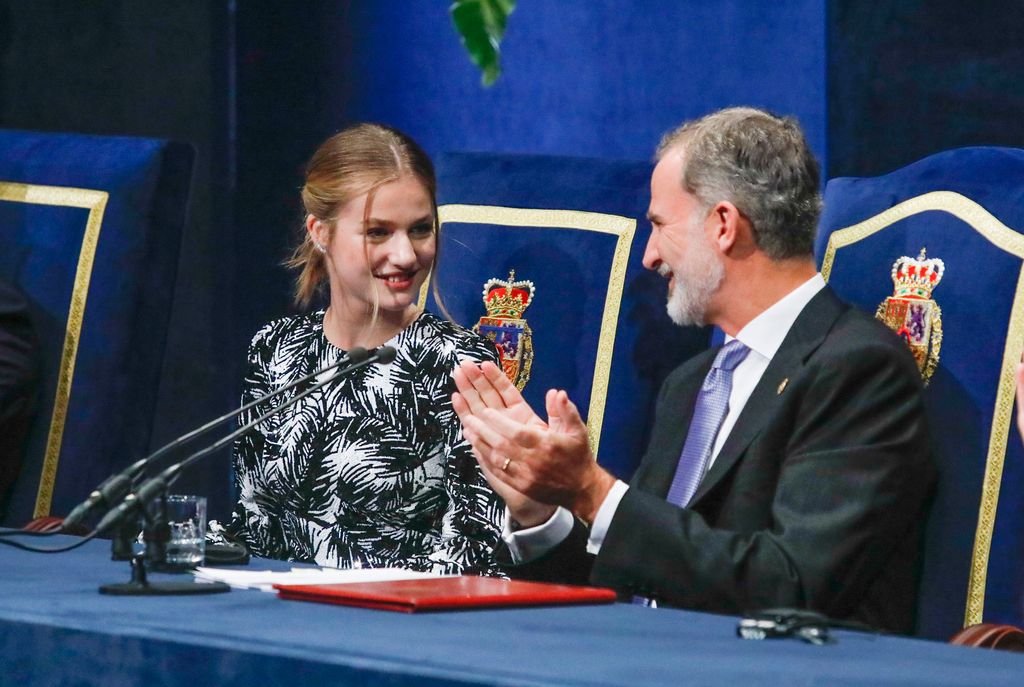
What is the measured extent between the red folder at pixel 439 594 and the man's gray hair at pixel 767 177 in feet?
2.60

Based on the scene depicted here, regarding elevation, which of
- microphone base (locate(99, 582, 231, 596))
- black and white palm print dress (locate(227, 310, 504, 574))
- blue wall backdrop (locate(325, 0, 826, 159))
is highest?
blue wall backdrop (locate(325, 0, 826, 159))

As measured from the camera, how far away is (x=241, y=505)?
8.82 feet

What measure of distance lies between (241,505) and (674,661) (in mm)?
1500

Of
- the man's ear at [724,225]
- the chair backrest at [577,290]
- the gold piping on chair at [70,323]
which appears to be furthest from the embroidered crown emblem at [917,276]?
the gold piping on chair at [70,323]

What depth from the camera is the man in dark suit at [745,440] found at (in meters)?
2.02

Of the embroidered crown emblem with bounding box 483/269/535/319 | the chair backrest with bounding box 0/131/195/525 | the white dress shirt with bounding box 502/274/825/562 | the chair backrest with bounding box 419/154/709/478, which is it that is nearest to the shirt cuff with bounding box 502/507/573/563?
the white dress shirt with bounding box 502/274/825/562

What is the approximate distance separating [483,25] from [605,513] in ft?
2.14

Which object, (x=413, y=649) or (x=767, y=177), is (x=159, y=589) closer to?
(x=413, y=649)

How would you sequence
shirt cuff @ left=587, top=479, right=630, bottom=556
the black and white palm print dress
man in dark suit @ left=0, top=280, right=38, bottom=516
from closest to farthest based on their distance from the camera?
shirt cuff @ left=587, top=479, right=630, bottom=556 → the black and white palm print dress → man in dark suit @ left=0, top=280, right=38, bottom=516

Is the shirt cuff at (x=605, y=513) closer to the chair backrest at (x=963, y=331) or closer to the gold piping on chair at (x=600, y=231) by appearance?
the chair backrest at (x=963, y=331)

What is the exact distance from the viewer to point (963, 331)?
7.55 ft

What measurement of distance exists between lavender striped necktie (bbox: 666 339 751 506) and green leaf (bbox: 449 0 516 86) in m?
0.58

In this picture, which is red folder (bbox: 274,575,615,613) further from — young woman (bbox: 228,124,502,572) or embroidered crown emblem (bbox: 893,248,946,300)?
embroidered crown emblem (bbox: 893,248,946,300)

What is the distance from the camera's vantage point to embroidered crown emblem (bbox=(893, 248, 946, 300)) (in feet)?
7.72
